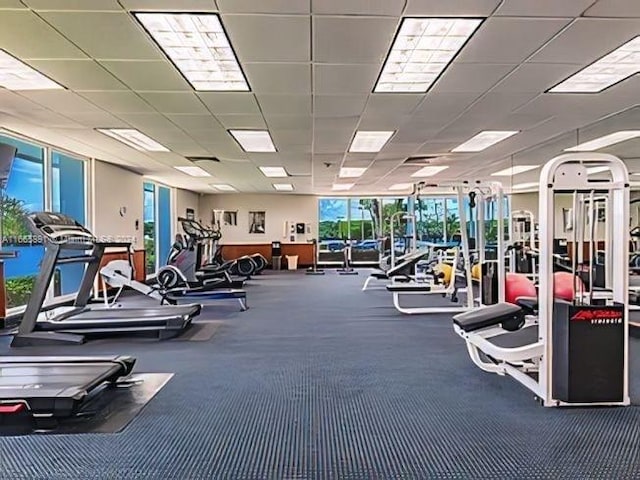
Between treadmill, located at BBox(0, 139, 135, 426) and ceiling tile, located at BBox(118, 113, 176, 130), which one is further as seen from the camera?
ceiling tile, located at BBox(118, 113, 176, 130)

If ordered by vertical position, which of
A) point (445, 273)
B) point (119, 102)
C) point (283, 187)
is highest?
point (119, 102)

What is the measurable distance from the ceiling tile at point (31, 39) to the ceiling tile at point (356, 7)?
1744 millimetres

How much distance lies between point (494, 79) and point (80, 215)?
679 cm

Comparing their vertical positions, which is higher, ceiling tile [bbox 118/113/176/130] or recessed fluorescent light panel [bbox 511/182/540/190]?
ceiling tile [bbox 118/113/176/130]

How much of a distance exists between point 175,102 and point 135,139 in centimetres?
216

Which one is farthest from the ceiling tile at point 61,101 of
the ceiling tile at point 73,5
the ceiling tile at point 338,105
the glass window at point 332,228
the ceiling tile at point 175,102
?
the glass window at point 332,228

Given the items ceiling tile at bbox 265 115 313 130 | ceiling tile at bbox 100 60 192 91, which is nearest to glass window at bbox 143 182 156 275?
ceiling tile at bbox 265 115 313 130

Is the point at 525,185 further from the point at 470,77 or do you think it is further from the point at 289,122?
the point at 470,77

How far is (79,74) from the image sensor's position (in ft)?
13.7

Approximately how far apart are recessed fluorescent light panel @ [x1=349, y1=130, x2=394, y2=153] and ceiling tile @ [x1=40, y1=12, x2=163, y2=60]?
3329 mm

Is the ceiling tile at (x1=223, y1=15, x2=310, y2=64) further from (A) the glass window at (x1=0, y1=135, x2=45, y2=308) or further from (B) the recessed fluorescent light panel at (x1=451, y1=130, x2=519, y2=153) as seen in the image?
(A) the glass window at (x1=0, y1=135, x2=45, y2=308)

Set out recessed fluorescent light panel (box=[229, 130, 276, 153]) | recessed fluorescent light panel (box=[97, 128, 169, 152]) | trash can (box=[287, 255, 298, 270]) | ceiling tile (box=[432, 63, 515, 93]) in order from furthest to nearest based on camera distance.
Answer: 1. trash can (box=[287, 255, 298, 270])
2. recessed fluorescent light panel (box=[229, 130, 276, 153])
3. recessed fluorescent light panel (box=[97, 128, 169, 152])
4. ceiling tile (box=[432, 63, 515, 93])

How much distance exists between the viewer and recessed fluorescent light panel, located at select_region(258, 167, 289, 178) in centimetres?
982

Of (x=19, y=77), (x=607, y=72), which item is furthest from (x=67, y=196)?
(x=607, y=72)
